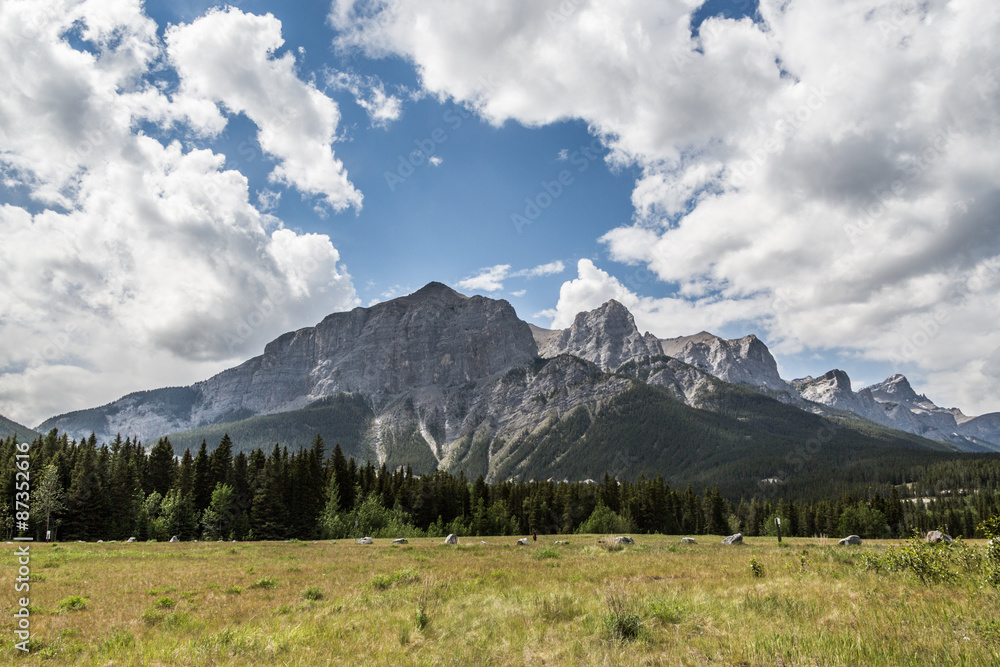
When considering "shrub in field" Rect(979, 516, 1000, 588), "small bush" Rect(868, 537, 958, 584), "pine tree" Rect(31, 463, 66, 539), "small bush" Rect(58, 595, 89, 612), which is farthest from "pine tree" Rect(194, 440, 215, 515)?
"shrub in field" Rect(979, 516, 1000, 588)

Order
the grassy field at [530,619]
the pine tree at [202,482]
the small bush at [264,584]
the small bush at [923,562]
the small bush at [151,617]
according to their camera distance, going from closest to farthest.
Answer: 1. the grassy field at [530,619]
2. the small bush at [923,562]
3. the small bush at [151,617]
4. the small bush at [264,584]
5. the pine tree at [202,482]

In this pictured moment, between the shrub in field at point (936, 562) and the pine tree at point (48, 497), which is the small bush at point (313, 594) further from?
the pine tree at point (48, 497)

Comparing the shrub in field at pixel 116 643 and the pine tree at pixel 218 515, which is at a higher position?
the shrub in field at pixel 116 643

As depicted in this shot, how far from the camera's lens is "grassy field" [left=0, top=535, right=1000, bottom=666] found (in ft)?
25.7

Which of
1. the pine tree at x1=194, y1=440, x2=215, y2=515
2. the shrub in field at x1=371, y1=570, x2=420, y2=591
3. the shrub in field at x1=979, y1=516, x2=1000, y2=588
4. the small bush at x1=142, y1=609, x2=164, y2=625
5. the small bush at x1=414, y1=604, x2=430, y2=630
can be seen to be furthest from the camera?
the pine tree at x1=194, y1=440, x2=215, y2=515

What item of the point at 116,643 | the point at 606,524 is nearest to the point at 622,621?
the point at 116,643

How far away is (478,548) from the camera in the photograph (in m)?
35.8

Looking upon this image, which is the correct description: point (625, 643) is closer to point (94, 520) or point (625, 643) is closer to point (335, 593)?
point (335, 593)

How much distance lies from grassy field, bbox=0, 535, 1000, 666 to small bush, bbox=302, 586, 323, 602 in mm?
53

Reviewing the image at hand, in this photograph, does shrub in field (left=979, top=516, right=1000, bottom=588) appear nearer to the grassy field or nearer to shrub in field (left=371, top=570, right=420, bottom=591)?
the grassy field

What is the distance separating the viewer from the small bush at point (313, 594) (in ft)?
51.0

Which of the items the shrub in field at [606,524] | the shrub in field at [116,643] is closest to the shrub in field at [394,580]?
the shrub in field at [116,643]

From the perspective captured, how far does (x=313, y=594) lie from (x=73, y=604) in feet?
23.4

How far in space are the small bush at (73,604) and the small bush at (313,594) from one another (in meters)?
6.37
